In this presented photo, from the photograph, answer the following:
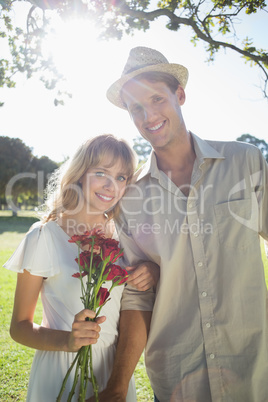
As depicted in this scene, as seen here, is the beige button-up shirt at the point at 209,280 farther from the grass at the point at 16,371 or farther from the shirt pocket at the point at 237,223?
the grass at the point at 16,371

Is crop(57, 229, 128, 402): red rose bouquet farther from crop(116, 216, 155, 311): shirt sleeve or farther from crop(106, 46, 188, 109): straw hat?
crop(106, 46, 188, 109): straw hat

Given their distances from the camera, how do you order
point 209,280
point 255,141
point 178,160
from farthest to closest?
point 255,141 < point 178,160 < point 209,280

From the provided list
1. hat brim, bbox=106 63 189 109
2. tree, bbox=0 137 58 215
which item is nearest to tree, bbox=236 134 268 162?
tree, bbox=0 137 58 215

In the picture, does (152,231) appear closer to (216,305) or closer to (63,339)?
(216,305)

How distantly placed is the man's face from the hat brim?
76 millimetres

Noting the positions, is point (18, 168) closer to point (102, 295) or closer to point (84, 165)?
point (84, 165)

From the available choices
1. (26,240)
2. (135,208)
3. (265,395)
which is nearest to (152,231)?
(135,208)

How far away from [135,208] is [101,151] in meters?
0.59

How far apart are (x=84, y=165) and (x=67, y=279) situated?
100 centimetres

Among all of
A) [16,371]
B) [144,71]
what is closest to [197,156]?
[144,71]

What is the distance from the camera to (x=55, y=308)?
2236 millimetres

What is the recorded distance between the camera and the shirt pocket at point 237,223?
87.1 inches

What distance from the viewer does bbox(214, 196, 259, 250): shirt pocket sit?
2.21 m
